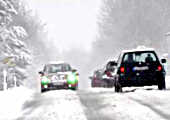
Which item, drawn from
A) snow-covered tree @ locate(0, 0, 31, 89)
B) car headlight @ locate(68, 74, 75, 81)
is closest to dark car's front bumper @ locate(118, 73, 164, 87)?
car headlight @ locate(68, 74, 75, 81)

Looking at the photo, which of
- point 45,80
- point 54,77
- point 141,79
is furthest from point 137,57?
point 45,80

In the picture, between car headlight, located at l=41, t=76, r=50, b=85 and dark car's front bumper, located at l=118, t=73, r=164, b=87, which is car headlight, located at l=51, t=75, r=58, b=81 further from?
dark car's front bumper, located at l=118, t=73, r=164, b=87

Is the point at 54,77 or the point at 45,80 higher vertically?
the point at 54,77

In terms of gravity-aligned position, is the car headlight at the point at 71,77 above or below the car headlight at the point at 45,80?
above

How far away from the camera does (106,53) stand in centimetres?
8256

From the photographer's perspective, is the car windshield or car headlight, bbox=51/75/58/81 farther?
the car windshield

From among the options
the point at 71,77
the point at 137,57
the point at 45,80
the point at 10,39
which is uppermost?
the point at 10,39

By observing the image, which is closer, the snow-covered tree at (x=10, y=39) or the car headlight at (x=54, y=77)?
the car headlight at (x=54, y=77)

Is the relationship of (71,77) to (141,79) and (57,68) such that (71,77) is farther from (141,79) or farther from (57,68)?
(141,79)

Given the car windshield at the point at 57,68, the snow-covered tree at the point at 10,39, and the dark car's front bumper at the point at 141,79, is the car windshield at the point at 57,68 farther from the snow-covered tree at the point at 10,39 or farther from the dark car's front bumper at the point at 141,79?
the snow-covered tree at the point at 10,39

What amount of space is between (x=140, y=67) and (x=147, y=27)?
4653cm

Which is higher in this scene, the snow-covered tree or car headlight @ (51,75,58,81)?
the snow-covered tree

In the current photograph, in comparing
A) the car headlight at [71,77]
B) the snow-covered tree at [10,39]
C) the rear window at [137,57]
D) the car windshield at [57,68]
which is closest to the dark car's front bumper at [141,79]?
the rear window at [137,57]

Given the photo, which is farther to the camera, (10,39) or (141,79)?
(10,39)
